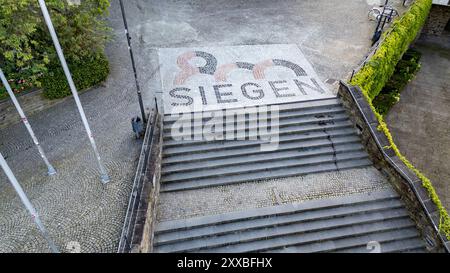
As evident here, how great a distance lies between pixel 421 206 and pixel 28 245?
11268 millimetres

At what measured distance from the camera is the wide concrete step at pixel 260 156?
37.3 feet

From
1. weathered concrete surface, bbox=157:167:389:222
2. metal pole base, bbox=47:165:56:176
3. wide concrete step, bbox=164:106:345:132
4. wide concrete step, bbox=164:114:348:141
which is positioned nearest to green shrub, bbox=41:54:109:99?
metal pole base, bbox=47:165:56:176

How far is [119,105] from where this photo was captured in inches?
518

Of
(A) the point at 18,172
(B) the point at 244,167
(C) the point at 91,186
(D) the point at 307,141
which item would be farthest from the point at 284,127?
(A) the point at 18,172

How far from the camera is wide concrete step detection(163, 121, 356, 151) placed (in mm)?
11703

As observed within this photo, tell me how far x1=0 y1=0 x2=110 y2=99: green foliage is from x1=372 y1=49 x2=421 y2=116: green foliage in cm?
1305

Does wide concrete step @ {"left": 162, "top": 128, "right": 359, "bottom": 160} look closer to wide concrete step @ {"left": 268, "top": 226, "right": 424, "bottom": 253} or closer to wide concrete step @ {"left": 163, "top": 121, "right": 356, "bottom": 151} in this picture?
wide concrete step @ {"left": 163, "top": 121, "right": 356, "bottom": 151}

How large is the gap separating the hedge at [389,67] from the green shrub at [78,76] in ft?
33.1

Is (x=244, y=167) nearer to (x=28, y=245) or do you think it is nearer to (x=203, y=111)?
(x=203, y=111)

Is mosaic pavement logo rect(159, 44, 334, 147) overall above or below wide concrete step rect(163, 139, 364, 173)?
above

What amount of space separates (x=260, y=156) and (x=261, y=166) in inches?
15.4

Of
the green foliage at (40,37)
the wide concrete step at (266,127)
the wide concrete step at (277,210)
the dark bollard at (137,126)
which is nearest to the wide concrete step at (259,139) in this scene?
the wide concrete step at (266,127)

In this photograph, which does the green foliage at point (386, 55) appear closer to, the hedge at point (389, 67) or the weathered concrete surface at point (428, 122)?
the hedge at point (389, 67)

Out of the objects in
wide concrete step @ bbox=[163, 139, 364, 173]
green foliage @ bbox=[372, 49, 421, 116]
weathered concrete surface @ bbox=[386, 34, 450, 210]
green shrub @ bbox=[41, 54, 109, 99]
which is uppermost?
green shrub @ bbox=[41, 54, 109, 99]
